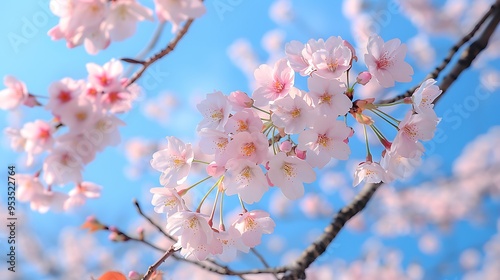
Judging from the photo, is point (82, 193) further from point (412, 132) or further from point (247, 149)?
point (412, 132)

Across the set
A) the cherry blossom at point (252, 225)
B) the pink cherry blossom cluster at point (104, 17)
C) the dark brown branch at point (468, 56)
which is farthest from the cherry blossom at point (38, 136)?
the dark brown branch at point (468, 56)

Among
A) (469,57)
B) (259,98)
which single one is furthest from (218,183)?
(469,57)

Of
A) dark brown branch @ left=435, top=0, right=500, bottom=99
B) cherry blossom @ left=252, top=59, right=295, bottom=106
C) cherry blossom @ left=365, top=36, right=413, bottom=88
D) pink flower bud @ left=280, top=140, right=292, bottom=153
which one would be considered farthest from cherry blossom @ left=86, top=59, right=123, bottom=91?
dark brown branch @ left=435, top=0, right=500, bottom=99

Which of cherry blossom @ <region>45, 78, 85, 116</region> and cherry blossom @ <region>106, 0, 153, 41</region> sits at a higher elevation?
cherry blossom @ <region>106, 0, 153, 41</region>

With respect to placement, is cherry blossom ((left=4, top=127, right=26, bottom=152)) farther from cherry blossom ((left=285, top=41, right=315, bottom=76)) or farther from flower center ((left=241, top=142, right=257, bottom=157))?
cherry blossom ((left=285, top=41, right=315, bottom=76))

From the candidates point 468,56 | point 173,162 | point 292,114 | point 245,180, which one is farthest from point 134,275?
point 468,56

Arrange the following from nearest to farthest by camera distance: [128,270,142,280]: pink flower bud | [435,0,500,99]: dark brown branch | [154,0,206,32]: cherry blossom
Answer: [154,0,206,32]: cherry blossom
[128,270,142,280]: pink flower bud
[435,0,500,99]: dark brown branch

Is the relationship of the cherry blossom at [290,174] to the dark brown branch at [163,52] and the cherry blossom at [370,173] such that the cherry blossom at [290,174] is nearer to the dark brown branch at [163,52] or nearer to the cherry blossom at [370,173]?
the cherry blossom at [370,173]
